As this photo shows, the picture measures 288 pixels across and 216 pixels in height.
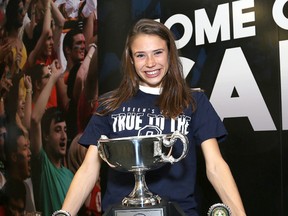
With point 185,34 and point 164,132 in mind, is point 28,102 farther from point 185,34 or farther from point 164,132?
point 164,132

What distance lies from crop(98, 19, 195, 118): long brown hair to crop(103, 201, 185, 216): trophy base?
0.35 meters

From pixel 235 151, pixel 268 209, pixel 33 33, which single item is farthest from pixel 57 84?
pixel 268 209

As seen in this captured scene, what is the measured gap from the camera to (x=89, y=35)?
2785mm

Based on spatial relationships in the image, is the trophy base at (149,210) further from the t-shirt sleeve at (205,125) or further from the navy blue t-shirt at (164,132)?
the t-shirt sleeve at (205,125)

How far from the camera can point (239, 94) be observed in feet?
7.02

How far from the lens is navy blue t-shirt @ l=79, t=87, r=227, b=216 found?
4.55 feet

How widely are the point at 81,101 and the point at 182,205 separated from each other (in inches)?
61.8

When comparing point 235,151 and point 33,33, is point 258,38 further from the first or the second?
point 33,33

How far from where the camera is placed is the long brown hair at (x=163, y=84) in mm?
1420

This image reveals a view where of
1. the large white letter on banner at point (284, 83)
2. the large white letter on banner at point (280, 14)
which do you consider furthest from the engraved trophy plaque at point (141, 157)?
the large white letter on banner at point (280, 14)

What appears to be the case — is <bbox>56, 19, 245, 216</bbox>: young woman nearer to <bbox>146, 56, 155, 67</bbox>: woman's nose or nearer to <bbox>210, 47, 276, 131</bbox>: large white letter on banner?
<bbox>146, 56, 155, 67</bbox>: woman's nose

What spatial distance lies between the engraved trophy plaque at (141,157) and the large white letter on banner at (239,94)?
1.03 meters

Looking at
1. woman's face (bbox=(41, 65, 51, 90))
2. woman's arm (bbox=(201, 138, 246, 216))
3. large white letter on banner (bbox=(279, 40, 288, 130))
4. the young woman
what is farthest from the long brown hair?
woman's face (bbox=(41, 65, 51, 90))

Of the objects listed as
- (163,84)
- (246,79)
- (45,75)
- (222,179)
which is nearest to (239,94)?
(246,79)
